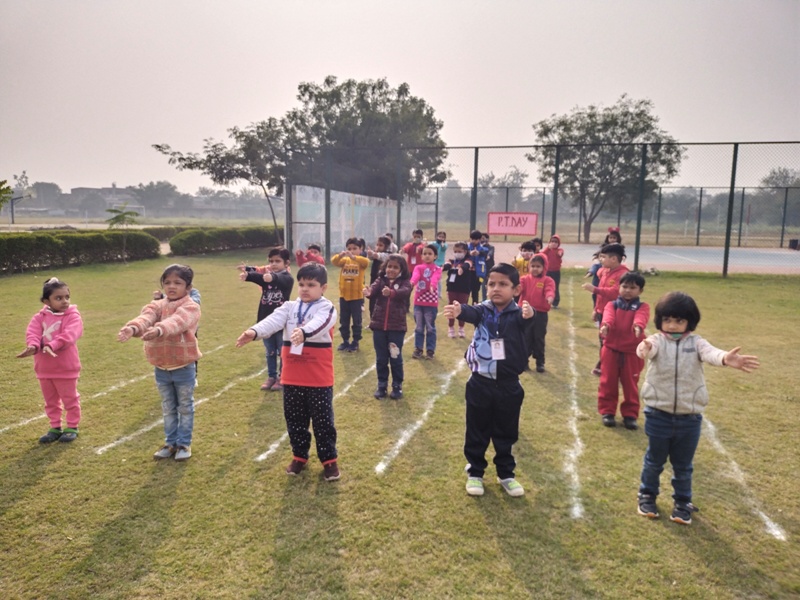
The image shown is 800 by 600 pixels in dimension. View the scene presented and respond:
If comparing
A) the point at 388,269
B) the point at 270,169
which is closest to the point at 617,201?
the point at 270,169

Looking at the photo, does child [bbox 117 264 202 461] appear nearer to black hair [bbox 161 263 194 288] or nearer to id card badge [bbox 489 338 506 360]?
black hair [bbox 161 263 194 288]

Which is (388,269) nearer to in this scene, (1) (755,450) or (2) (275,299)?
(2) (275,299)

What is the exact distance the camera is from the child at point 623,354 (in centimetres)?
564

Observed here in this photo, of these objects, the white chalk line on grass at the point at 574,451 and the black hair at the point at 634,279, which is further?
the black hair at the point at 634,279

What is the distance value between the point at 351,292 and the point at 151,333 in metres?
4.83

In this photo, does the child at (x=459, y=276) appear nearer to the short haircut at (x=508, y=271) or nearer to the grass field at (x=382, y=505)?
the grass field at (x=382, y=505)

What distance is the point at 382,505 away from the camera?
13.4 ft

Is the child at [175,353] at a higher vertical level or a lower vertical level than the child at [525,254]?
lower

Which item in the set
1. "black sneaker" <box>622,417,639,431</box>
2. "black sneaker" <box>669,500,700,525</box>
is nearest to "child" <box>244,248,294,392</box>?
"black sneaker" <box>622,417,639,431</box>

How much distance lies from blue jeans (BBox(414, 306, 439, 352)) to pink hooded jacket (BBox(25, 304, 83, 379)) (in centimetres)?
468

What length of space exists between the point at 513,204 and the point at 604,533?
26.4m

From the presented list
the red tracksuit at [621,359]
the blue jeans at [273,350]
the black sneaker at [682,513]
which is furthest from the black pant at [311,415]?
the red tracksuit at [621,359]

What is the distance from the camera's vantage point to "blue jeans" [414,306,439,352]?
8.39 m

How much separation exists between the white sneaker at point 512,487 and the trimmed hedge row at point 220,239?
24359 millimetres
